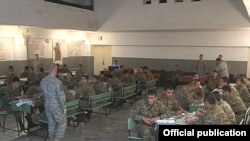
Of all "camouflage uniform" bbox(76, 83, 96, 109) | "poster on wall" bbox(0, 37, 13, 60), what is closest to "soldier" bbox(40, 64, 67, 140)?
"camouflage uniform" bbox(76, 83, 96, 109)

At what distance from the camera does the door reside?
18.0m

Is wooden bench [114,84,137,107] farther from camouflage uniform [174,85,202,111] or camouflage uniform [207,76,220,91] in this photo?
camouflage uniform [207,76,220,91]

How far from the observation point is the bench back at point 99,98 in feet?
24.5

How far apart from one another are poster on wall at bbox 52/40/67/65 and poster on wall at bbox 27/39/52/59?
346mm

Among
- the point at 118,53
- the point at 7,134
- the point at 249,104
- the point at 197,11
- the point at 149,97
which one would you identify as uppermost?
the point at 197,11

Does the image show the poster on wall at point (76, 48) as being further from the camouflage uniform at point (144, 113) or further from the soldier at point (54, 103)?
the camouflage uniform at point (144, 113)

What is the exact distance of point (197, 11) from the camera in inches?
512

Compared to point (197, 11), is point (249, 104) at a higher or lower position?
lower

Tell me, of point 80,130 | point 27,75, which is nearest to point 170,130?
point 80,130

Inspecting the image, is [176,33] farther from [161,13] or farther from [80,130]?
[80,130]

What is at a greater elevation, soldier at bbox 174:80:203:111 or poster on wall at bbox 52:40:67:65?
poster on wall at bbox 52:40:67:65

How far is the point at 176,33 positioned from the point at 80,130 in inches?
374

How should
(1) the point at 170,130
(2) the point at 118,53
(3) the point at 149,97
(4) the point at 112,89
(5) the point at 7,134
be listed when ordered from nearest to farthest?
(1) the point at 170,130, (3) the point at 149,97, (5) the point at 7,134, (4) the point at 112,89, (2) the point at 118,53

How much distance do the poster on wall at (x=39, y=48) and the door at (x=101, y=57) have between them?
4.10 m
